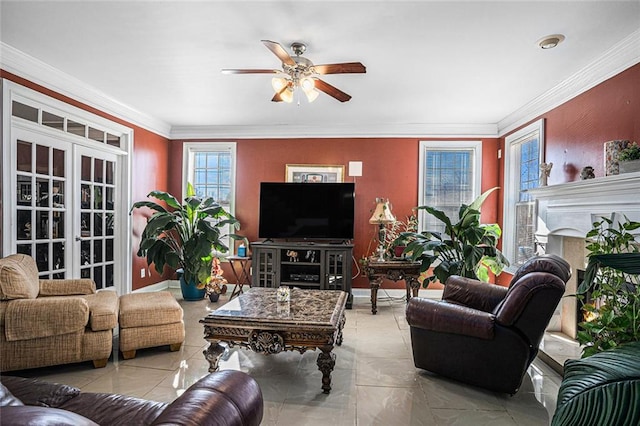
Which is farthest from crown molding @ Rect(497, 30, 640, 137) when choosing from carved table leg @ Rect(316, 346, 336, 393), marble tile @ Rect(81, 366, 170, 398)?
marble tile @ Rect(81, 366, 170, 398)

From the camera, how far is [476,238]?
154 inches

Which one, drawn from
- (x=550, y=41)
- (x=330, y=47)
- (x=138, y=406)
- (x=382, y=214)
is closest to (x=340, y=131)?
(x=382, y=214)

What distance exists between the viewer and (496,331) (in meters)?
2.36

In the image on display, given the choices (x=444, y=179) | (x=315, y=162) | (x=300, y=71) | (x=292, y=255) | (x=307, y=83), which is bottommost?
(x=292, y=255)

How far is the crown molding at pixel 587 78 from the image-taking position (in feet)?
8.55

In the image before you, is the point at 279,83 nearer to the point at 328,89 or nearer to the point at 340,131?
the point at 328,89

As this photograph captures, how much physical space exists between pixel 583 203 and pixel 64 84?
4933 millimetres

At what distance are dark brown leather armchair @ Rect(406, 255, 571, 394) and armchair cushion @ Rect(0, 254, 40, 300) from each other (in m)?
2.91

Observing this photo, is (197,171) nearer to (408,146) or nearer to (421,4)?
(408,146)

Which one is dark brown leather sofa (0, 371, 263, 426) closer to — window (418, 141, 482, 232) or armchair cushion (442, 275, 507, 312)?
armchair cushion (442, 275, 507, 312)

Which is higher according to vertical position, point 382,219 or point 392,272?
point 382,219

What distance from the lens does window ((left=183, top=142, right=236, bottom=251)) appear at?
18.2 feet

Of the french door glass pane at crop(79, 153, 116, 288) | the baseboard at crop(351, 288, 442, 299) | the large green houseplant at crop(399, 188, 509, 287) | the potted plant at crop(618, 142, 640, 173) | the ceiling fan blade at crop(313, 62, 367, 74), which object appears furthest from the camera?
the baseboard at crop(351, 288, 442, 299)

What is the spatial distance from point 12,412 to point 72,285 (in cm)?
297
